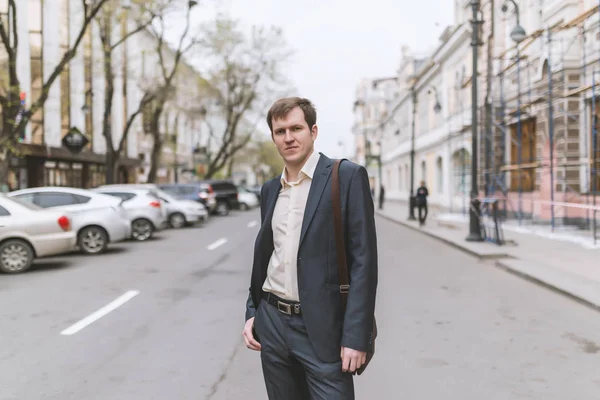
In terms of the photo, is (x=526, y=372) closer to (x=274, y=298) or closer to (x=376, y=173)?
(x=274, y=298)

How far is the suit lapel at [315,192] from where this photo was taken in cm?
244

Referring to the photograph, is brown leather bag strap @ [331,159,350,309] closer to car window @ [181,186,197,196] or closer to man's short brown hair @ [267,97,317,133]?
man's short brown hair @ [267,97,317,133]

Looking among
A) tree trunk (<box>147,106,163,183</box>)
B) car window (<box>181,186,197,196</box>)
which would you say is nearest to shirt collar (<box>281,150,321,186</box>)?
car window (<box>181,186,197,196</box>)

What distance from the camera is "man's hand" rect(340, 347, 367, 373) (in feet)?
7.85

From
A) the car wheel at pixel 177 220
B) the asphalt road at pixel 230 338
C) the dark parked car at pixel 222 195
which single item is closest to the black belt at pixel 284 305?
the asphalt road at pixel 230 338

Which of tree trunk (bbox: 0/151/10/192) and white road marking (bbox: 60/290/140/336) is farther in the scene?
tree trunk (bbox: 0/151/10/192)

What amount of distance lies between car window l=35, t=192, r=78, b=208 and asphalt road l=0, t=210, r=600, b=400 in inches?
117

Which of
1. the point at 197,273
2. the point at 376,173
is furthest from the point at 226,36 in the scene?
the point at 376,173

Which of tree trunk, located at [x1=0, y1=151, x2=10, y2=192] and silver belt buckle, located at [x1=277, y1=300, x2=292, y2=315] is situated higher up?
tree trunk, located at [x1=0, y1=151, x2=10, y2=192]

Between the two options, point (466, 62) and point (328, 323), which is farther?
point (466, 62)

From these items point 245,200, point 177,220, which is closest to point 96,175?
point 245,200

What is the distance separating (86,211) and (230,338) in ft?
28.3

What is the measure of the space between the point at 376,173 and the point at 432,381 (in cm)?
7580

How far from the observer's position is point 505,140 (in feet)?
80.7
